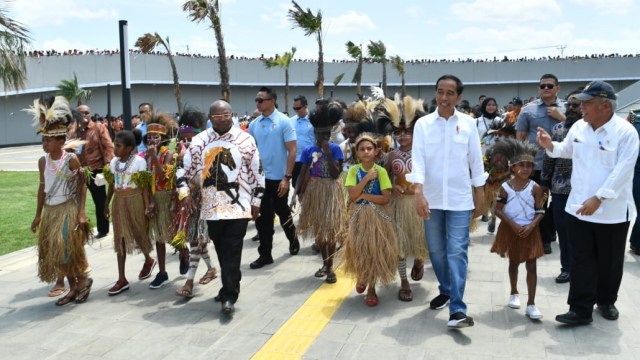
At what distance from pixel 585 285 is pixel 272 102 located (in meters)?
3.82

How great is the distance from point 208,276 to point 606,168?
3.84 m

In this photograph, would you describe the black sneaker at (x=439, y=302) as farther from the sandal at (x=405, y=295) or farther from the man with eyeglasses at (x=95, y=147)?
the man with eyeglasses at (x=95, y=147)

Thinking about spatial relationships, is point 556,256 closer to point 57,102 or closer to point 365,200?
point 365,200

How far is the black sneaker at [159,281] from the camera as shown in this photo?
557 cm

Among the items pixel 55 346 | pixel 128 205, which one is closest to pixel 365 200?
pixel 128 205

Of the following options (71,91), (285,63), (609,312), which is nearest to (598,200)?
(609,312)

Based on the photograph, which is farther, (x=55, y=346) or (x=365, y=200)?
(x=365, y=200)

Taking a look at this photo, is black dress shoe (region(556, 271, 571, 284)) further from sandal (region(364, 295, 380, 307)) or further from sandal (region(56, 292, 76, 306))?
sandal (region(56, 292, 76, 306))

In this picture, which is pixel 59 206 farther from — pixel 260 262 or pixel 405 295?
pixel 405 295

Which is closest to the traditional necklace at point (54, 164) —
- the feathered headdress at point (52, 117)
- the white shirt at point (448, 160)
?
the feathered headdress at point (52, 117)

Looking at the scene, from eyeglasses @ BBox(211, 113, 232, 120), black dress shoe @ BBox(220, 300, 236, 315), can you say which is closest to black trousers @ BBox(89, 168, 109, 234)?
eyeglasses @ BBox(211, 113, 232, 120)

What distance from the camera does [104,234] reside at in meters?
8.16

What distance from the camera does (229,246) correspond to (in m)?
4.84

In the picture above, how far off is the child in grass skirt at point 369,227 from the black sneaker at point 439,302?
1.33ft
